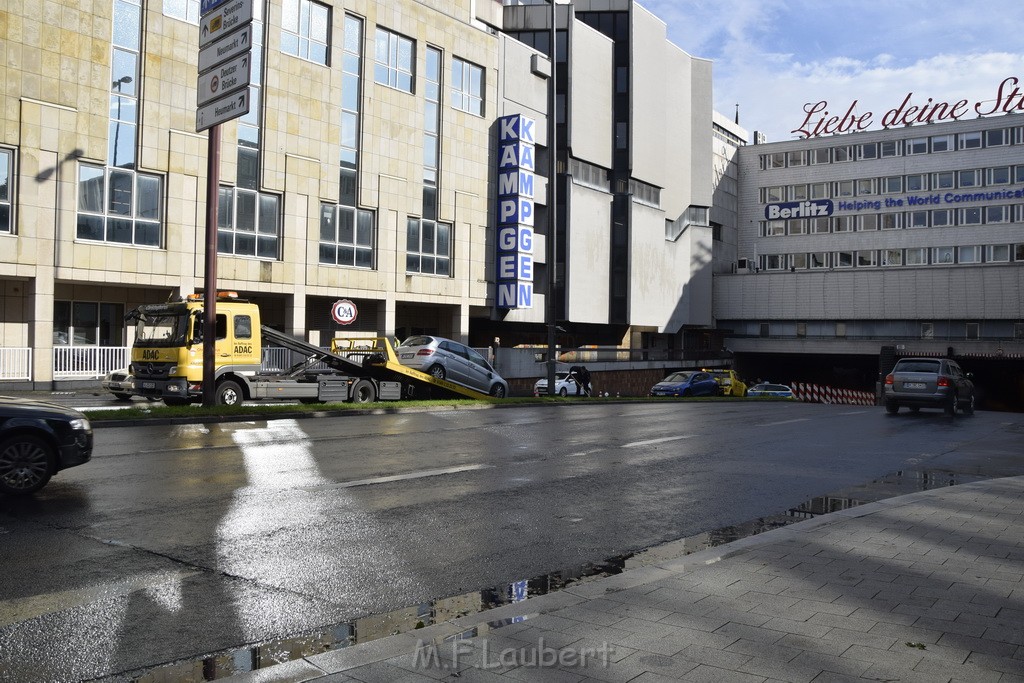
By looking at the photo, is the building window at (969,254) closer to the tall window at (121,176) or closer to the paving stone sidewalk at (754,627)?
the tall window at (121,176)

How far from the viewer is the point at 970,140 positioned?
2648 inches

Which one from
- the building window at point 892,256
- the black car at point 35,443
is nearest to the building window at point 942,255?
the building window at point 892,256

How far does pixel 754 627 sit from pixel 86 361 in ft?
89.3

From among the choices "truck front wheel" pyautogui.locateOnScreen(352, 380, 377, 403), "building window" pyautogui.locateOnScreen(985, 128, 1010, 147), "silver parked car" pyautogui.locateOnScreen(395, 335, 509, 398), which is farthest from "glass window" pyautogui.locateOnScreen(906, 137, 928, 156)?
"truck front wheel" pyautogui.locateOnScreen(352, 380, 377, 403)

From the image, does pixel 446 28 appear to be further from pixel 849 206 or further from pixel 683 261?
pixel 849 206

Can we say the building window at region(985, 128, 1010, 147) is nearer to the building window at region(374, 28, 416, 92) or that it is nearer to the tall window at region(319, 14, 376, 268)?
the building window at region(374, 28, 416, 92)

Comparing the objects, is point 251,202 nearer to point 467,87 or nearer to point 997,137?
point 467,87

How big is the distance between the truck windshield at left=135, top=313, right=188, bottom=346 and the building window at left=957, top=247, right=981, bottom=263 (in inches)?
2542

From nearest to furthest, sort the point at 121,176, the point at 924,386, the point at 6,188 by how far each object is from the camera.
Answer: the point at 924,386 < the point at 6,188 < the point at 121,176

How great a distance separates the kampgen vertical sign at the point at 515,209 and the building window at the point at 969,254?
42.2m

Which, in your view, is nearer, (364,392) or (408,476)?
(408,476)

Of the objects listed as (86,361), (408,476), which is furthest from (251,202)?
(408,476)

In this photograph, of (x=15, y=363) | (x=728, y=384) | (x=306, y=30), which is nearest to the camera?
(x=15, y=363)

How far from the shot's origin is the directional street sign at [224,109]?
684 inches
